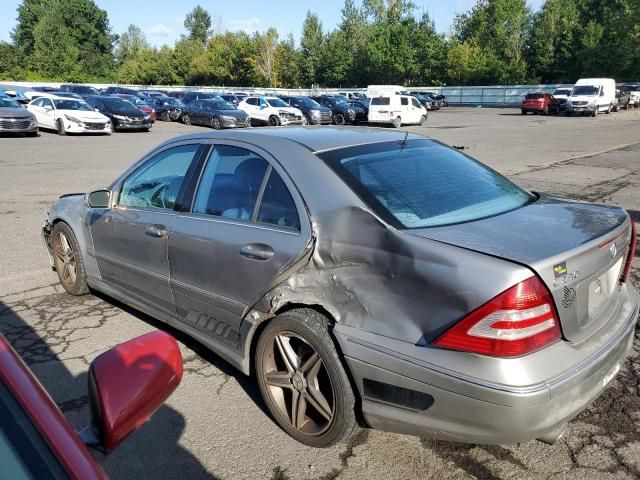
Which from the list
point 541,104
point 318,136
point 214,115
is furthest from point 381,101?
point 318,136

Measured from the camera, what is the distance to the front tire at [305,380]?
8.66ft

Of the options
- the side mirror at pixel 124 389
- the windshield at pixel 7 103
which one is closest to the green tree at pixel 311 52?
the windshield at pixel 7 103

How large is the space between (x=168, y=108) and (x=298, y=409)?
31.6 m

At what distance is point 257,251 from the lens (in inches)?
118

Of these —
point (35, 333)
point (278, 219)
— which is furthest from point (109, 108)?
point (278, 219)

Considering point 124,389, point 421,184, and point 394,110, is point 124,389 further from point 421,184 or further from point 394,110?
point 394,110

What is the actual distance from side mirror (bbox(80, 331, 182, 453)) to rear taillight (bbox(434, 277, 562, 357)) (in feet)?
4.00

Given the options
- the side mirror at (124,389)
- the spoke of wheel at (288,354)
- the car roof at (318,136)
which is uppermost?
the car roof at (318,136)

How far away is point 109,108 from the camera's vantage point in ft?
81.4

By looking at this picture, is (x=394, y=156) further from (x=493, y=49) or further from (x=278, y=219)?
(x=493, y=49)

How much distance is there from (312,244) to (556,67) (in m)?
71.1

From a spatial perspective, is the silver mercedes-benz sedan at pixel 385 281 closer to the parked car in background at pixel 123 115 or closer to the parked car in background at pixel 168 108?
the parked car in background at pixel 123 115

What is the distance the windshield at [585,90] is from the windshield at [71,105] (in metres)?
32.2

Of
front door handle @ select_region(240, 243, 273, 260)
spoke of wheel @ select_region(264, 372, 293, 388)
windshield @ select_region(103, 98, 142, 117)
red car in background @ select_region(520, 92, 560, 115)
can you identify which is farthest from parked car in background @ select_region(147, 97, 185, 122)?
spoke of wheel @ select_region(264, 372, 293, 388)
